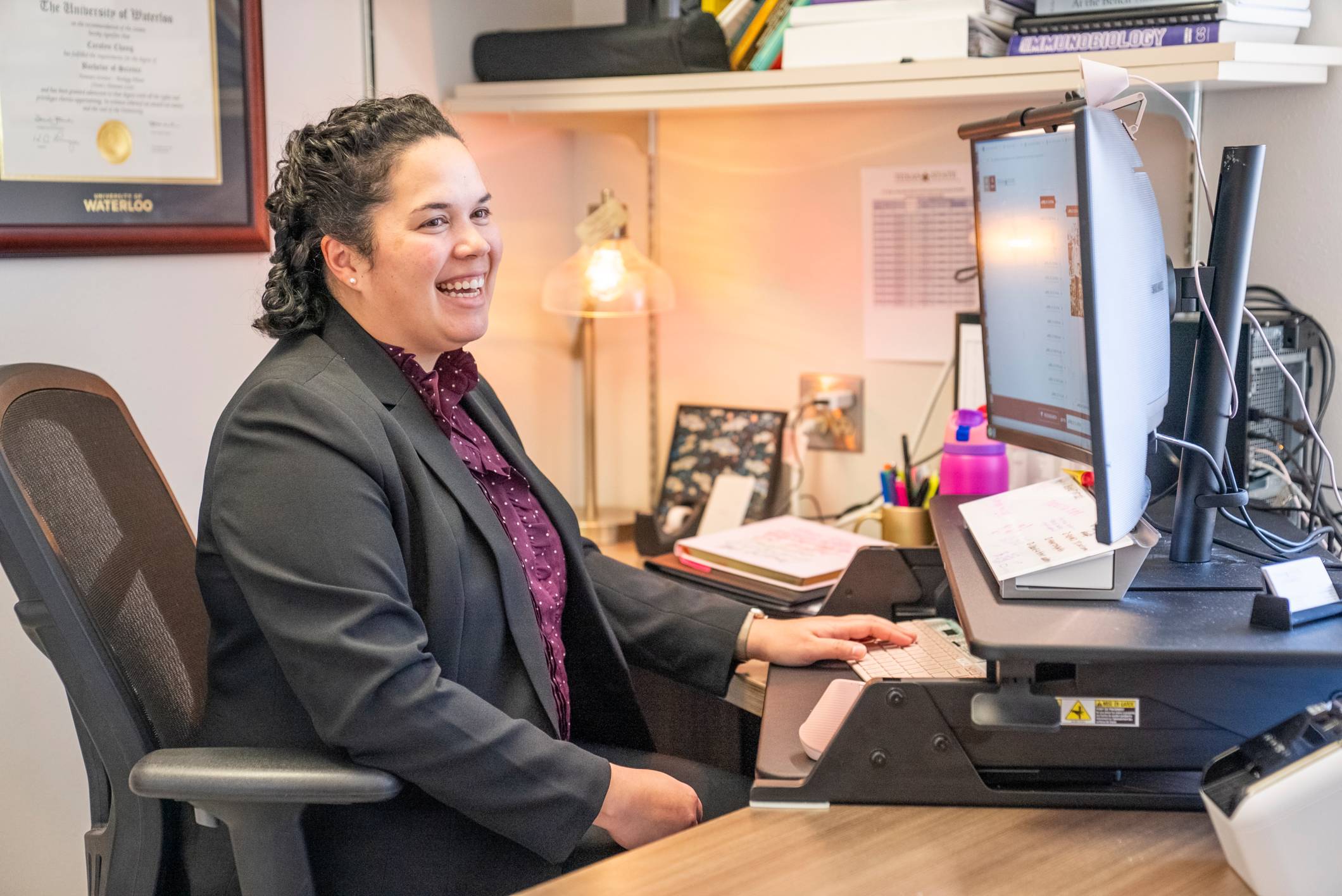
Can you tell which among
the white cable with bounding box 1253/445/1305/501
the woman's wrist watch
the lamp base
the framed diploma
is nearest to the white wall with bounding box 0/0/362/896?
the framed diploma

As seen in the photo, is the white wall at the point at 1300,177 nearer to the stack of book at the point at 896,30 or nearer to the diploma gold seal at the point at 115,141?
the stack of book at the point at 896,30

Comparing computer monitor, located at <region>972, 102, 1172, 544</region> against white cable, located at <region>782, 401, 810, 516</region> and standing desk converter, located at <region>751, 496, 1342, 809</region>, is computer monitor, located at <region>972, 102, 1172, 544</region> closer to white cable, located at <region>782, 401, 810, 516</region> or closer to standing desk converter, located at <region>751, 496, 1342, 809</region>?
standing desk converter, located at <region>751, 496, 1342, 809</region>

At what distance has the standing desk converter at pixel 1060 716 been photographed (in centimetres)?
104

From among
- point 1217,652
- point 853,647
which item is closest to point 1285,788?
point 1217,652

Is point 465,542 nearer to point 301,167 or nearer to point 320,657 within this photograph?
point 320,657

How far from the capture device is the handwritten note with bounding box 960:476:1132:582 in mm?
1135

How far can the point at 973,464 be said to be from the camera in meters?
1.70

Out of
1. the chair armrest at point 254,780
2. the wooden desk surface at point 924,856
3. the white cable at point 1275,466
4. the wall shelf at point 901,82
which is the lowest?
the wooden desk surface at point 924,856

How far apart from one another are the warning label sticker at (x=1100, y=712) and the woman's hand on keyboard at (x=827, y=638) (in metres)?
0.33

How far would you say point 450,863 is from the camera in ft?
4.14

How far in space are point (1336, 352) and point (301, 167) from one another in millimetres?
1339

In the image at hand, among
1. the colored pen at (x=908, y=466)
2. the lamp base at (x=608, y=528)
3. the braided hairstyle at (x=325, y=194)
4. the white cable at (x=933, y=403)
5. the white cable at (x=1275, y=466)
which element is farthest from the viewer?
the lamp base at (x=608, y=528)

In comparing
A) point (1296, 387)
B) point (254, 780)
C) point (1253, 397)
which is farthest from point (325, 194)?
point (1253, 397)

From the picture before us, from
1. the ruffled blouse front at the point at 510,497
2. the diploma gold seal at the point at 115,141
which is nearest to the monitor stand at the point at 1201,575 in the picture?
the ruffled blouse front at the point at 510,497
